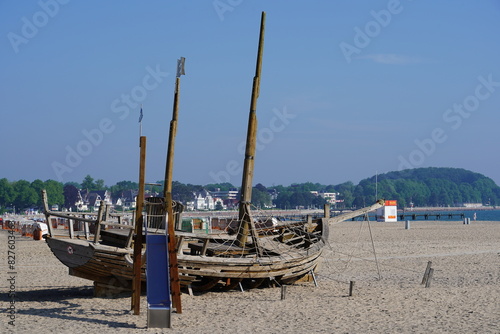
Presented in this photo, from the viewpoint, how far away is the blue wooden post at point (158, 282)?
12000mm

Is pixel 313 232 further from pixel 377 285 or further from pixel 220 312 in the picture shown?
pixel 220 312

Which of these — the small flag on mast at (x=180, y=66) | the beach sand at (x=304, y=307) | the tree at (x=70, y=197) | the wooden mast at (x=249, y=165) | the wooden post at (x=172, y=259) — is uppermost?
the tree at (x=70, y=197)

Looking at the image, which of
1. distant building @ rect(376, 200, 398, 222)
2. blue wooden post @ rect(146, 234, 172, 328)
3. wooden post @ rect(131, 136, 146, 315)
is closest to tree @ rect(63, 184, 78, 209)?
distant building @ rect(376, 200, 398, 222)

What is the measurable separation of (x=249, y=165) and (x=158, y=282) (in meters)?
5.94

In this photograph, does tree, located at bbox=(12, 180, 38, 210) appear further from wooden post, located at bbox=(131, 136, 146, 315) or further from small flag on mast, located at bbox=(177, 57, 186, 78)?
wooden post, located at bbox=(131, 136, 146, 315)

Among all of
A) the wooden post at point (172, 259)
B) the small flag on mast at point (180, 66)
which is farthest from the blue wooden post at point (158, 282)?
the small flag on mast at point (180, 66)

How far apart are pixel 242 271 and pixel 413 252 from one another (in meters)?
15.7

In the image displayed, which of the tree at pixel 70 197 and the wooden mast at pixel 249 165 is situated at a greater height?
the tree at pixel 70 197

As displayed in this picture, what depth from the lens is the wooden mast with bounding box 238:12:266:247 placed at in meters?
16.5

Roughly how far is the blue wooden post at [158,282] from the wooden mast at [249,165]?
391cm

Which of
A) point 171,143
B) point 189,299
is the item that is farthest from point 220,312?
point 171,143

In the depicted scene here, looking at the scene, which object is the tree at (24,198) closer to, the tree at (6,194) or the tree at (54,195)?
the tree at (6,194)

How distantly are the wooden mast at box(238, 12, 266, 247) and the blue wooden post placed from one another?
12.8 feet

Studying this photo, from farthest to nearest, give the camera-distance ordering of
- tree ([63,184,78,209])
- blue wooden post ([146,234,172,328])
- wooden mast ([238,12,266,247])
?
tree ([63,184,78,209]) → wooden mast ([238,12,266,247]) → blue wooden post ([146,234,172,328])
